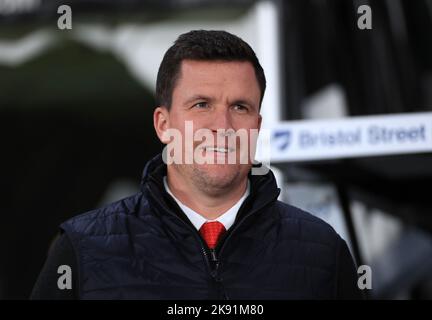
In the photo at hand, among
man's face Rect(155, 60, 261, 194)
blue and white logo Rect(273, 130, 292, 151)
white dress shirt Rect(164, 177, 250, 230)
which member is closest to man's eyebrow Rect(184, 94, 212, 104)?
man's face Rect(155, 60, 261, 194)

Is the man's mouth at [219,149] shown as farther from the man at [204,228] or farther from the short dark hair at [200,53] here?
the short dark hair at [200,53]

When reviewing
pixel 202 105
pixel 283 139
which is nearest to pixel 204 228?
pixel 202 105

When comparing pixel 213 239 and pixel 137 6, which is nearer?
pixel 213 239

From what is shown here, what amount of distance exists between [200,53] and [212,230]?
37 cm

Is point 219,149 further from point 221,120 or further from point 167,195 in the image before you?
point 167,195

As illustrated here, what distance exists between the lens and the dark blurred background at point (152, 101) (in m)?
4.49

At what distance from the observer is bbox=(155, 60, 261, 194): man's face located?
1.66 m

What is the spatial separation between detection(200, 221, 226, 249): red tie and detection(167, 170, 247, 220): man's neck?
16 mm

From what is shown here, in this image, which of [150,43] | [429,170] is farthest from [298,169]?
→ [150,43]

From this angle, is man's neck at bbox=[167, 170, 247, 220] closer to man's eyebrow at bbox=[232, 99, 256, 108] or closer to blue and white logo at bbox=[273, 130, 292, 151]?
man's eyebrow at bbox=[232, 99, 256, 108]

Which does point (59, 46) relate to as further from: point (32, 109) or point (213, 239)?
point (213, 239)

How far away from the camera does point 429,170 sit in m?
4.60
